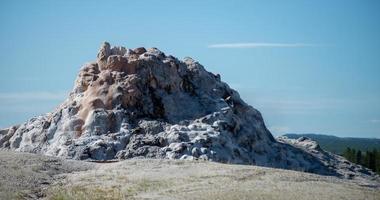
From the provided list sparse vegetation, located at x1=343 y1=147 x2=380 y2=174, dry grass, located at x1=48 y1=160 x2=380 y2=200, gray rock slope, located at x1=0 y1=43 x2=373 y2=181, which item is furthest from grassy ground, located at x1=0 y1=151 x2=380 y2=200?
sparse vegetation, located at x1=343 y1=147 x2=380 y2=174

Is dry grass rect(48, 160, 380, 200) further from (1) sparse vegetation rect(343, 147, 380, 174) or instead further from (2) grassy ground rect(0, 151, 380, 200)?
(1) sparse vegetation rect(343, 147, 380, 174)

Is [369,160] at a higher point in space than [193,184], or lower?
higher

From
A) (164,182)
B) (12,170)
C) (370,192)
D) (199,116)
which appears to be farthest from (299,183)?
(199,116)

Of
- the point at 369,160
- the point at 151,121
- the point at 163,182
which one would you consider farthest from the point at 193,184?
the point at 369,160

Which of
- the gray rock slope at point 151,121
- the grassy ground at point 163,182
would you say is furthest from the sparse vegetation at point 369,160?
the grassy ground at point 163,182

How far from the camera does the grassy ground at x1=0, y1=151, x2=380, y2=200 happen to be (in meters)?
34.9

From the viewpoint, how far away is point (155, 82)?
219ft

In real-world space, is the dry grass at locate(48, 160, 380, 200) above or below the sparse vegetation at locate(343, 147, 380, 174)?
below

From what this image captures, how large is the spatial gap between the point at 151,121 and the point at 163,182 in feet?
76.8

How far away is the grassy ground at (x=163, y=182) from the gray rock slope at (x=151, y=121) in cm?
1059

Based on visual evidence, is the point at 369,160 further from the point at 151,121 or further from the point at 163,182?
the point at 163,182

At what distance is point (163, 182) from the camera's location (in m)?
39.8

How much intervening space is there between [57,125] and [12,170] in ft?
80.5

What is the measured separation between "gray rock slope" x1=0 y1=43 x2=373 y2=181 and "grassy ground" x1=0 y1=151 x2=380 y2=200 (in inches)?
417
